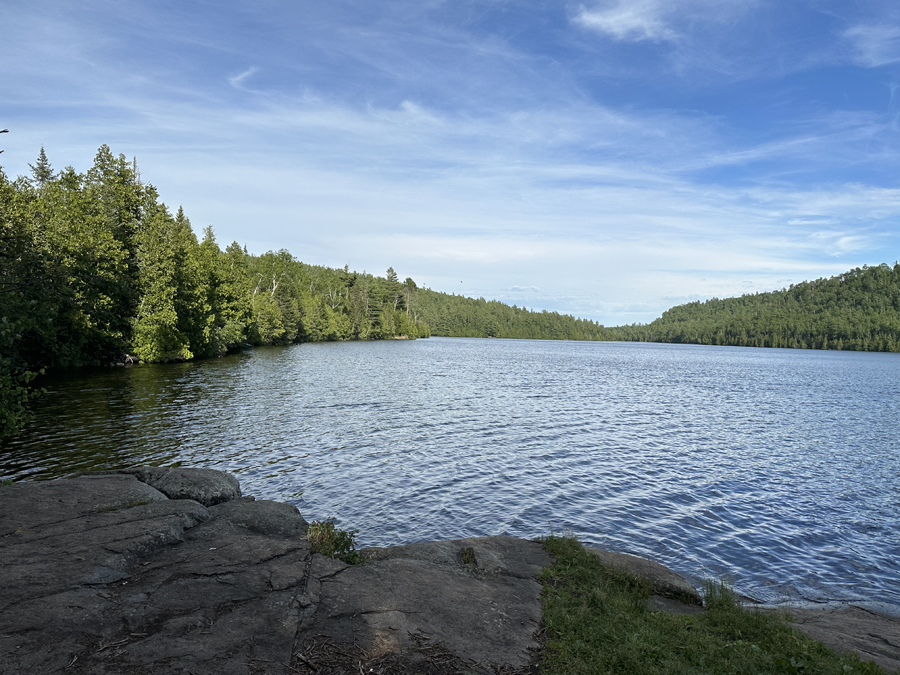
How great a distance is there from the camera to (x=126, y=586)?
718cm

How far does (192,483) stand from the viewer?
13.2 meters

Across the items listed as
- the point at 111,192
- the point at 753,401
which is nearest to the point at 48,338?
the point at 111,192

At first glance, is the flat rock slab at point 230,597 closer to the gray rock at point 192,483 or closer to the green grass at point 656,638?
the green grass at point 656,638

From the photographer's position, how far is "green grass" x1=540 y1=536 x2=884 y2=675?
20.4 ft

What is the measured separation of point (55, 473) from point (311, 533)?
12.9 metres

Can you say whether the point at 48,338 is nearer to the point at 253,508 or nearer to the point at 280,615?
the point at 253,508

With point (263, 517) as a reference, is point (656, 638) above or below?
above

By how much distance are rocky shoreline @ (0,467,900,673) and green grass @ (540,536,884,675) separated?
1.40 ft

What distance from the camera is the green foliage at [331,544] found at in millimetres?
8891

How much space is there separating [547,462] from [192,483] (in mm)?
13698

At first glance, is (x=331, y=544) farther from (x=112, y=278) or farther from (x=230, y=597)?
(x=112, y=278)

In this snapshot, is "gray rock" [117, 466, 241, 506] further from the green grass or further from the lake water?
the green grass

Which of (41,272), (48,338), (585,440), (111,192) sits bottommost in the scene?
(585,440)

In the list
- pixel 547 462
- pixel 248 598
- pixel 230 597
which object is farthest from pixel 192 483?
pixel 547 462
